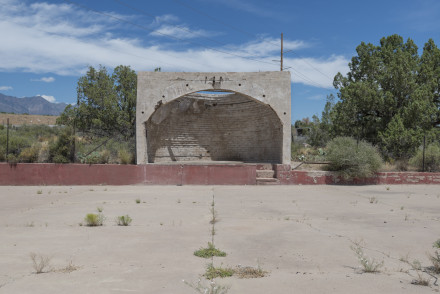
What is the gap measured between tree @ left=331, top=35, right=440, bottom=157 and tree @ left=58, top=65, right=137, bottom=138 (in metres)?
14.7

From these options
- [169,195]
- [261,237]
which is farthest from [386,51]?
[261,237]

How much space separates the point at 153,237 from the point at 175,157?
16.3 meters

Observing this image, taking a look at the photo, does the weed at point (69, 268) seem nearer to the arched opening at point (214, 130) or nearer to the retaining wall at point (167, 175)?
the retaining wall at point (167, 175)

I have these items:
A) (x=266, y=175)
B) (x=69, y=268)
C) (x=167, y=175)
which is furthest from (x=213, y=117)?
(x=69, y=268)

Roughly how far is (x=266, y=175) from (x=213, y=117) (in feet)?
24.7

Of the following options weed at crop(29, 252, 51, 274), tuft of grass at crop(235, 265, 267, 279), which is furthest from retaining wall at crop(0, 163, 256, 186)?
tuft of grass at crop(235, 265, 267, 279)

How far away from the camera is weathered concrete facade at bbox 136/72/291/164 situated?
1761 centimetres

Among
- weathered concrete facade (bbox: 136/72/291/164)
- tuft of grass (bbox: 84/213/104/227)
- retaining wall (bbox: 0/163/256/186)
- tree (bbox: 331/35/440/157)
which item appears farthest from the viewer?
tree (bbox: 331/35/440/157)

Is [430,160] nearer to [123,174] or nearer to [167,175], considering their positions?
[167,175]

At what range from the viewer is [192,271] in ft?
15.6

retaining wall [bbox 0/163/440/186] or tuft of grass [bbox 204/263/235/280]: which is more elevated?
retaining wall [bbox 0/163/440/186]

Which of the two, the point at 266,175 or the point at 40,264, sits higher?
the point at 266,175

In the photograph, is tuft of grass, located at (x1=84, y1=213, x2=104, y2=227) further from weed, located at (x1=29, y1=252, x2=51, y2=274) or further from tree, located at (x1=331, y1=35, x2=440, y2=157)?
tree, located at (x1=331, y1=35, x2=440, y2=157)

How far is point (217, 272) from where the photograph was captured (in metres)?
4.64
